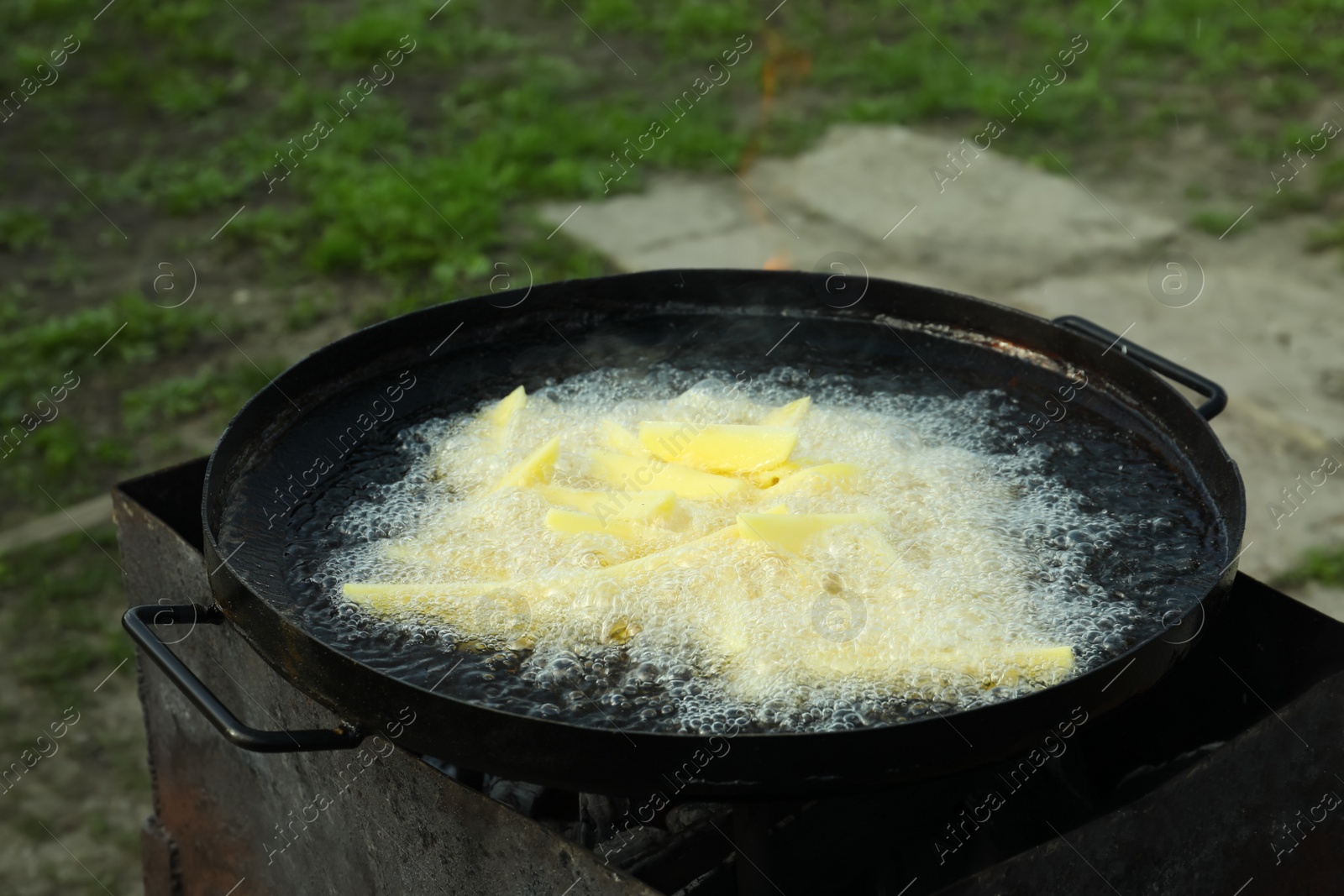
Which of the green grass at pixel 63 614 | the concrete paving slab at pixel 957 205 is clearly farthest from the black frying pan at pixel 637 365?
the concrete paving slab at pixel 957 205

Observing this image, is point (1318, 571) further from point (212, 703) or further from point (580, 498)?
point (212, 703)

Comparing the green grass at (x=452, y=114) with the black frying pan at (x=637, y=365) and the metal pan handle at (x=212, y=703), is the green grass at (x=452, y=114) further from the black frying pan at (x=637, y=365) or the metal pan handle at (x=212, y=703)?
the metal pan handle at (x=212, y=703)

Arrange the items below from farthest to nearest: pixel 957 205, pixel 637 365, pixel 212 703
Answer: pixel 957 205 < pixel 637 365 < pixel 212 703

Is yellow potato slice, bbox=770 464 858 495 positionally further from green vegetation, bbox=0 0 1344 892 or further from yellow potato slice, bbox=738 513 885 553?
green vegetation, bbox=0 0 1344 892

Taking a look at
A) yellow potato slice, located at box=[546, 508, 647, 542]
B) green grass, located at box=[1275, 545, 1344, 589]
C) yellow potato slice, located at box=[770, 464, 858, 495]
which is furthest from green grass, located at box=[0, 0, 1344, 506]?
yellow potato slice, located at box=[770, 464, 858, 495]

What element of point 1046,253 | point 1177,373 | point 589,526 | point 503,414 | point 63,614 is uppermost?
point 63,614

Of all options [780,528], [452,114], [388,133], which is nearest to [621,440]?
[780,528]

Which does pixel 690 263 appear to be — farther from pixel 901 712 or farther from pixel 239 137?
pixel 901 712
